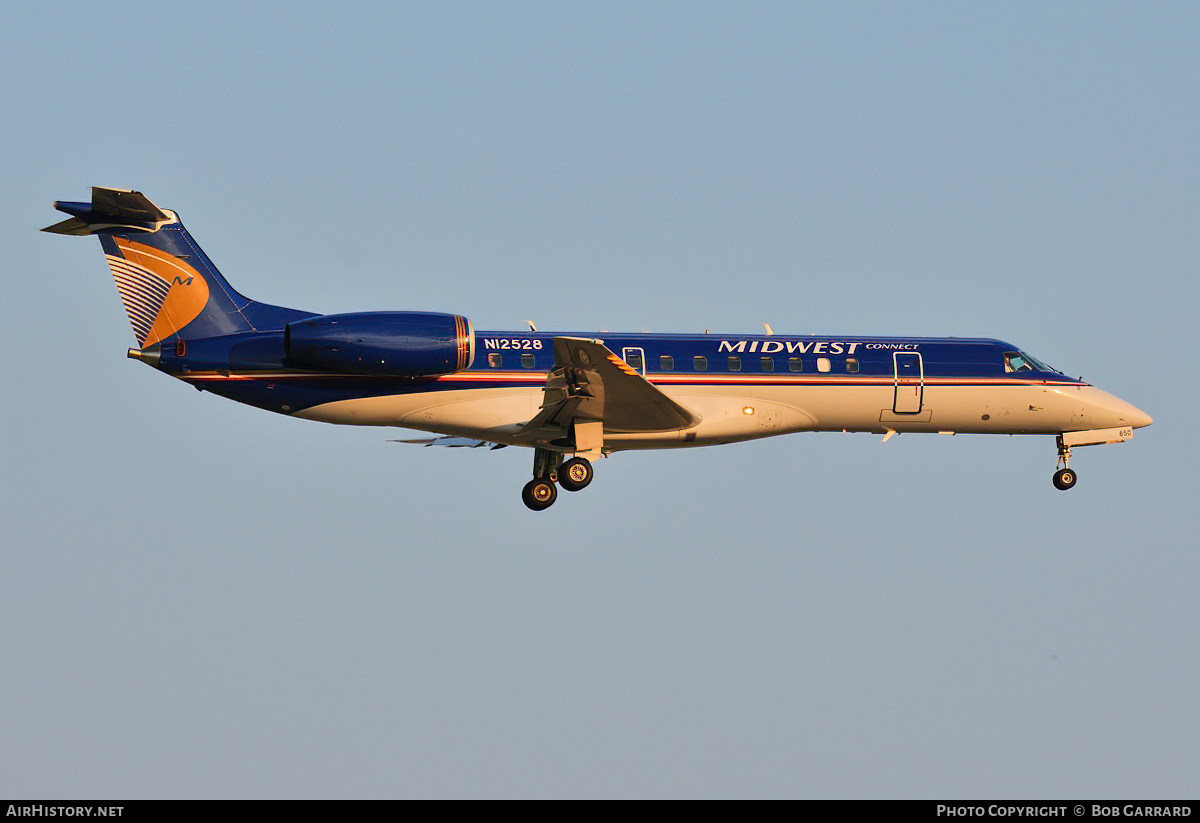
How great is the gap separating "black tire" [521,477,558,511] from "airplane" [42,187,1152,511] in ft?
0.08

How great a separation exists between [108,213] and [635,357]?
9.44 m

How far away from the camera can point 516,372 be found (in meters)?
27.9

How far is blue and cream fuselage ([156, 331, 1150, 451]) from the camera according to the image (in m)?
27.1

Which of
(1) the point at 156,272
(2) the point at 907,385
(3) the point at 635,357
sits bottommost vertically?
(2) the point at 907,385

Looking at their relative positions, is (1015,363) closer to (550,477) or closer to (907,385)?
(907,385)

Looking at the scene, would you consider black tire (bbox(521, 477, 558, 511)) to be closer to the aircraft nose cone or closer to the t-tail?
the t-tail

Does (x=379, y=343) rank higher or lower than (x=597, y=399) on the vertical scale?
higher

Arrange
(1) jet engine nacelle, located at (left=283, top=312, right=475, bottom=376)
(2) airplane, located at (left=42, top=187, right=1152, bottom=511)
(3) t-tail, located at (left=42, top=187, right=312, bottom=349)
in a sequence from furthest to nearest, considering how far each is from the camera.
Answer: (3) t-tail, located at (left=42, top=187, right=312, bottom=349)
(2) airplane, located at (left=42, top=187, right=1152, bottom=511)
(1) jet engine nacelle, located at (left=283, top=312, right=475, bottom=376)

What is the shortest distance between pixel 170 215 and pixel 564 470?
8240 millimetres

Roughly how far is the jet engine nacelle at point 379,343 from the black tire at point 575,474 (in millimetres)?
2694

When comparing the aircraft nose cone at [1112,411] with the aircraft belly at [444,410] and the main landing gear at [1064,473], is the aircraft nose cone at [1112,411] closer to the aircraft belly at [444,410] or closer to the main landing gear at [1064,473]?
the main landing gear at [1064,473]

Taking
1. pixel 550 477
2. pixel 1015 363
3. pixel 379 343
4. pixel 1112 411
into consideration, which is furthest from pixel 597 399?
pixel 1112 411

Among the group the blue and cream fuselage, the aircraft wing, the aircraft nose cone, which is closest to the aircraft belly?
the blue and cream fuselage

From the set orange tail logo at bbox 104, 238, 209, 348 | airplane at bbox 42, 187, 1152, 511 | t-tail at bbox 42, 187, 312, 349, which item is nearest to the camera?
airplane at bbox 42, 187, 1152, 511
